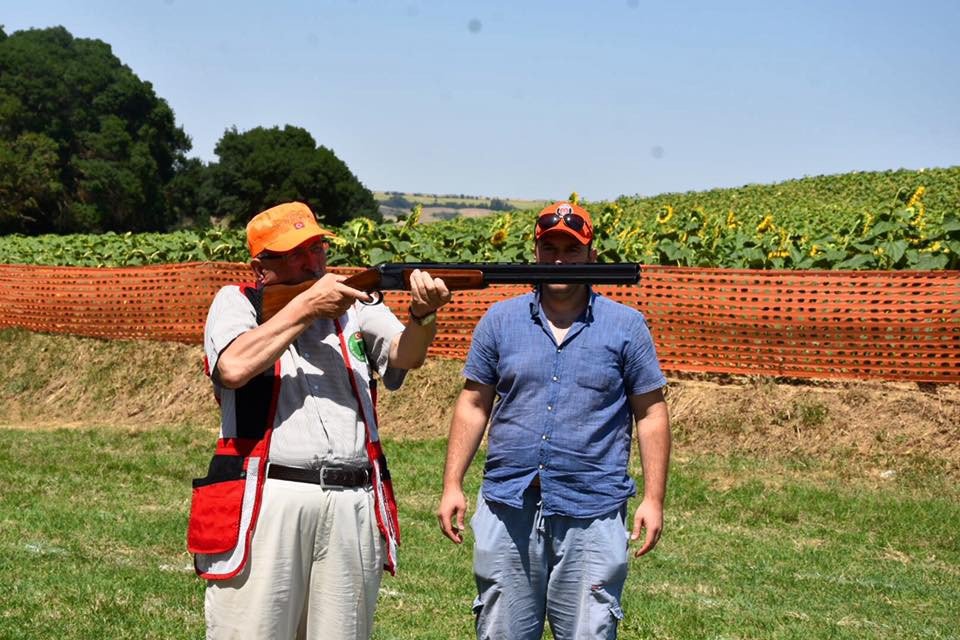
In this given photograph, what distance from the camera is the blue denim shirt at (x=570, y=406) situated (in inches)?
181

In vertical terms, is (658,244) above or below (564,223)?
below

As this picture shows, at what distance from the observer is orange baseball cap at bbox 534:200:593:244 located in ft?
15.5

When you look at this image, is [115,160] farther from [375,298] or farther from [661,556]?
[375,298]

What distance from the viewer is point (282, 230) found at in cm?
431

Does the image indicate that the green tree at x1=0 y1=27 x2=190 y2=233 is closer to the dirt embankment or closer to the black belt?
the dirt embankment

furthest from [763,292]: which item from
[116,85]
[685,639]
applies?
[116,85]

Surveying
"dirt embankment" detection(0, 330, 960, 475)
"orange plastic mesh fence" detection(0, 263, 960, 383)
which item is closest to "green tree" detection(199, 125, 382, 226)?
"dirt embankment" detection(0, 330, 960, 475)

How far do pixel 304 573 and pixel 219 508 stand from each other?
0.36m

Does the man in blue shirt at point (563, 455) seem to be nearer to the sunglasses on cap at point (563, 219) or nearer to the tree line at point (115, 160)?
the sunglasses on cap at point (563, 219)

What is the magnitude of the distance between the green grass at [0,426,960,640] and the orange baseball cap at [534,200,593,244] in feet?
9.09

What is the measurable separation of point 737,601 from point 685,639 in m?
0.95

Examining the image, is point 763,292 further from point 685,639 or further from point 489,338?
point 489,338

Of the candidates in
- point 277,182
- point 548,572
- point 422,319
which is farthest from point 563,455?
point 277,182

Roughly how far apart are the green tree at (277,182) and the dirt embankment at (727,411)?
68126 mm
